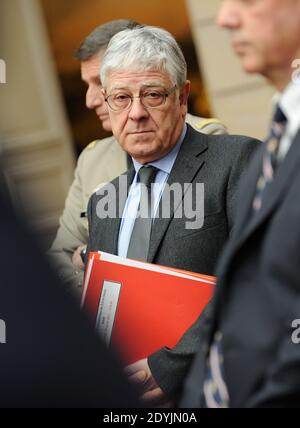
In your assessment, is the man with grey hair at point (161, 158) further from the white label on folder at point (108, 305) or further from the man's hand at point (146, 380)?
the man's hand at point (146, 380)

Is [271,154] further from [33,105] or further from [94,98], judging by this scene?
[33,105]

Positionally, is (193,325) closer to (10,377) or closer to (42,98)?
(10,377)

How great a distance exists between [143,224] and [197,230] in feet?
0.54

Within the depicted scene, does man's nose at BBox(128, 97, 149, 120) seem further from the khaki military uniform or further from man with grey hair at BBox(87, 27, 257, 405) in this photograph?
the khaki military uniform

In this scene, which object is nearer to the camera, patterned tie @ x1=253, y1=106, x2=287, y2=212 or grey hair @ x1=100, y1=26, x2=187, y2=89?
patterned tie @ x1=253, y1=106, x2=287, y2=212

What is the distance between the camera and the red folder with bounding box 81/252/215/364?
2.04 metres

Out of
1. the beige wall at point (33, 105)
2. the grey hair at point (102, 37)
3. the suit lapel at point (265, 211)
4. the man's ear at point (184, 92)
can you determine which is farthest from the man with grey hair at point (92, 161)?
the beige wall at point (33, 105)

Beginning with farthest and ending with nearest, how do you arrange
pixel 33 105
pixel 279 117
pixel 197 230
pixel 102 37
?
1. pixel 33 105
2. pixel 102 37
3. pixel 197 230
4. pixel 279 117

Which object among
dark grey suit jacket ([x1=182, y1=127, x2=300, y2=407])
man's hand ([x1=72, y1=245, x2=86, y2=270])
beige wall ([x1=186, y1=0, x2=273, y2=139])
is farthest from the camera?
beige wall ([x1=186, y1=0, x2=273, y2=139])

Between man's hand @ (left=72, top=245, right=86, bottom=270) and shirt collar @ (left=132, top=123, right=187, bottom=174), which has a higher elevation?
shirt collar @ (left=132, top=123, right=187, bottom=174)

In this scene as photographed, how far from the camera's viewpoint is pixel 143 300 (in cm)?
206

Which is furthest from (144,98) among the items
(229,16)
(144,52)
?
(229,16)

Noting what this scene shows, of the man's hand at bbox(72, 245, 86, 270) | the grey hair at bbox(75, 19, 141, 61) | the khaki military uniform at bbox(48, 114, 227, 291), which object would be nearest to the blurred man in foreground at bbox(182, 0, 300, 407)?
the man's hand at bbox(72, 245, 86, 270)
